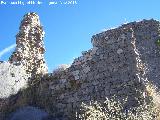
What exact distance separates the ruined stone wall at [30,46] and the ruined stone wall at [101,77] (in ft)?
3.35

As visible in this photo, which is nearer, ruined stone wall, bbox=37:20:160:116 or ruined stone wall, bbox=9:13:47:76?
ruined stone wall, bbox=37:20:160:116

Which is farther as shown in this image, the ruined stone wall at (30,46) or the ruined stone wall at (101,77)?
the ruined stone wall at (30,46)

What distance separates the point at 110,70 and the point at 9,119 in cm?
253

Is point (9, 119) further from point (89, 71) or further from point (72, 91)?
point (89, 71)

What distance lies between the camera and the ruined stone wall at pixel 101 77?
8.62m

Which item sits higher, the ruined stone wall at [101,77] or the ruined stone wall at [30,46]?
the ruined stone wall at [30,46]

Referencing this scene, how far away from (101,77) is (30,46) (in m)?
3.13

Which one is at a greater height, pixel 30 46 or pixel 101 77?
pixel 30 46

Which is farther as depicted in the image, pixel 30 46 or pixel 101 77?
pixel 30 46

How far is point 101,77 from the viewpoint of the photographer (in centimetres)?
891

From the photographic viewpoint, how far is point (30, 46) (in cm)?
1126

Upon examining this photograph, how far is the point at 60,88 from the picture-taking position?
30.7 ft

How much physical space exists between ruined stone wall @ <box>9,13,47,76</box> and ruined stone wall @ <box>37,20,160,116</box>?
1022 millimetres

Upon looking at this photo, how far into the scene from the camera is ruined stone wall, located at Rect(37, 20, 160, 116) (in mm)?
8625
